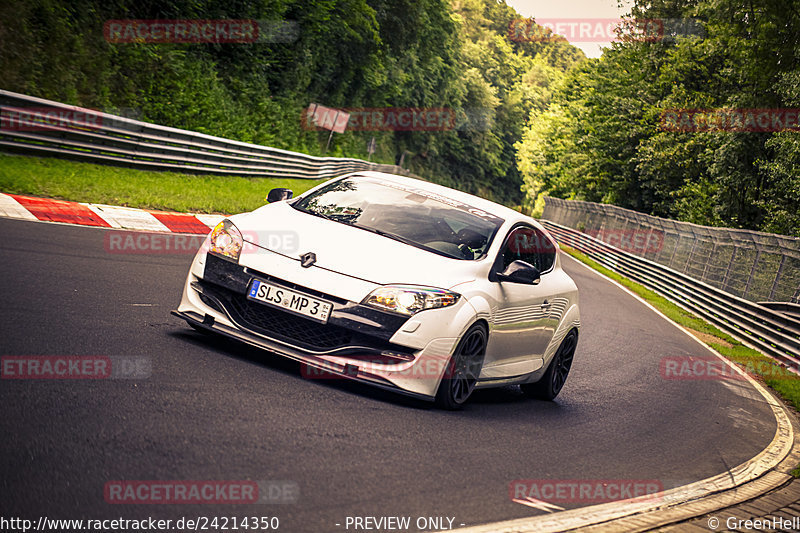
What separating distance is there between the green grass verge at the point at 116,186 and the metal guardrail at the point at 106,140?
0.25 m

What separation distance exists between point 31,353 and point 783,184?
31.6 meters

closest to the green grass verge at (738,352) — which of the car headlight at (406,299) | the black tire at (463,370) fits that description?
the black tire at (463,370)

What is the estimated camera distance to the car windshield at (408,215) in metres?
7.02

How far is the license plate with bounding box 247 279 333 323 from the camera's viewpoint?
602cm

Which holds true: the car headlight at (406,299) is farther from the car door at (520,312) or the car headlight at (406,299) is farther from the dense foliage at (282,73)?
the dense foliage at (282,73)

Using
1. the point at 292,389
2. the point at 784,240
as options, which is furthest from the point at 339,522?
the point at 784,240

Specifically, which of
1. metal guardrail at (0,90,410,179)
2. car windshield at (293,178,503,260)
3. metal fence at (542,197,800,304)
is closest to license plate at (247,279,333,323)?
car windshield at (293,178,503,260)

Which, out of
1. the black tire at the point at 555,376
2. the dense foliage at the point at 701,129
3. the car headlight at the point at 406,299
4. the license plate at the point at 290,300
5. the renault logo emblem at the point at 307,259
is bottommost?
the black tire at the point at 555,376

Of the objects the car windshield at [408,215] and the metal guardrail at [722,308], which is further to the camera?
the metal guardrail at [722,308]

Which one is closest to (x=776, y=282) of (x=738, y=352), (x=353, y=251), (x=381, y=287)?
(x=738, y=352)

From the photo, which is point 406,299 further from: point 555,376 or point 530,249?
point 555,376

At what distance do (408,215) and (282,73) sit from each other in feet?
129

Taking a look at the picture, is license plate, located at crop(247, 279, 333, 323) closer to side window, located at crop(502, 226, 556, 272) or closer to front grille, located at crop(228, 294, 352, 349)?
front grille, located at crop(228, 294, 352, 349)

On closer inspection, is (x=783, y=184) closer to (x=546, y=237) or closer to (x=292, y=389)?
(x=546, y=237)
